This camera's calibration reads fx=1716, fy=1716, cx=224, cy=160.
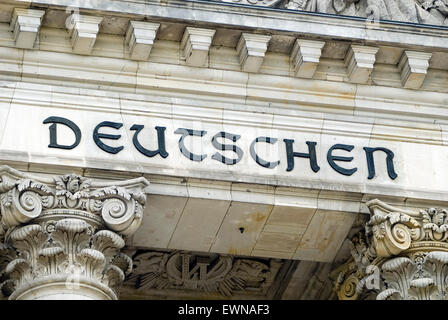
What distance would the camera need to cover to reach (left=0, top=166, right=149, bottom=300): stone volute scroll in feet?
69.6

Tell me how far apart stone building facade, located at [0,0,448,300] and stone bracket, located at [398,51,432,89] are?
0.02 m

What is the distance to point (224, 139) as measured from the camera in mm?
22719

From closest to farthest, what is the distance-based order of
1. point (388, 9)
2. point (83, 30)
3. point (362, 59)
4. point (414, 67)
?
point (83, 30), point (362, 59), point (414, 67), point (388, 9)

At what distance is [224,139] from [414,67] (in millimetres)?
2864

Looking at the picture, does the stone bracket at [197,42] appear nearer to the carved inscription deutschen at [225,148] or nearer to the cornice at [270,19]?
the cornice at [270,19]

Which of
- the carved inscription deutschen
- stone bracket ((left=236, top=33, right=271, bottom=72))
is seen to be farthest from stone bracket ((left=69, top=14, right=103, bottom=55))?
stone bracket ((left=236, top=33, right=271, bottom=72))

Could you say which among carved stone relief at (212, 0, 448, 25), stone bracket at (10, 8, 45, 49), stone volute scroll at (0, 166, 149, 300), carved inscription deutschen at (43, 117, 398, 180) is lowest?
stone volute scroll at (0, 166, 149, 300)

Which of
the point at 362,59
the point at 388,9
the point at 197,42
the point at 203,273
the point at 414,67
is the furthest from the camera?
the point at 203,273

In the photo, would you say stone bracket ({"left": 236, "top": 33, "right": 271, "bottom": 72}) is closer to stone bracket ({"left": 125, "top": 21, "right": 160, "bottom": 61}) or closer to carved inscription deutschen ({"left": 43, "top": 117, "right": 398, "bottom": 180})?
carved inscription deutschen ({"left": 43, "top": 117, "right": 398, "bottom": 180})

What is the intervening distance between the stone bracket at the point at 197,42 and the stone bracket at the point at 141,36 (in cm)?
45

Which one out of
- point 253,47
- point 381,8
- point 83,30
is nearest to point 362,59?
point 381,8

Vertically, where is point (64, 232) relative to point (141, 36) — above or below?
below

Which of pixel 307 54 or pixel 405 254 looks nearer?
pixel 405 254

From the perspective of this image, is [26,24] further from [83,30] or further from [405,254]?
[405,254]
